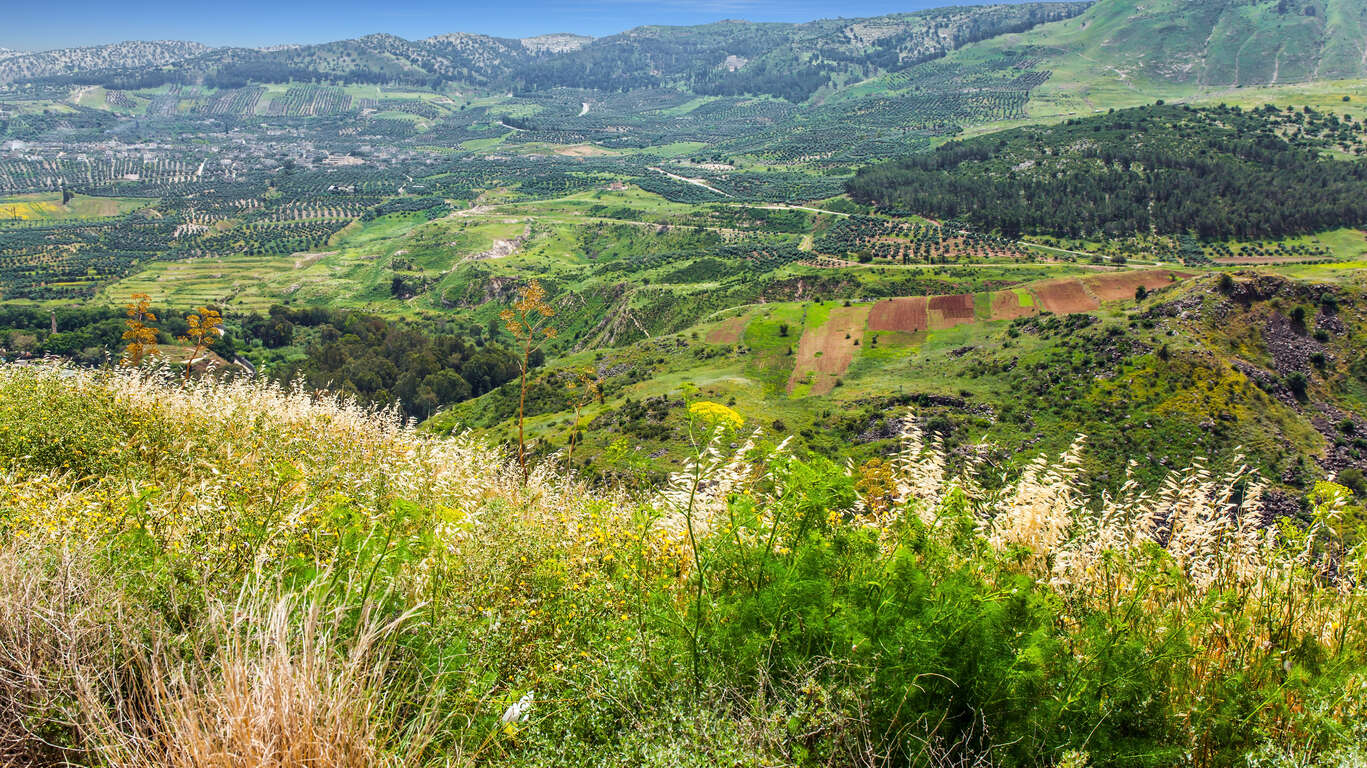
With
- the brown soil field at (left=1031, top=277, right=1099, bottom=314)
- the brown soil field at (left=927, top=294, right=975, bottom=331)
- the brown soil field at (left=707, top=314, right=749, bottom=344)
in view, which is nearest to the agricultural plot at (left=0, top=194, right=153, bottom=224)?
the brown soil field at (left=707, top=314, right=749, bottom=344)

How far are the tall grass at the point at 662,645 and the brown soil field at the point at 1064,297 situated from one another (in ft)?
206

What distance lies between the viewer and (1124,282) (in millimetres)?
65688

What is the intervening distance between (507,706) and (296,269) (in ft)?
543

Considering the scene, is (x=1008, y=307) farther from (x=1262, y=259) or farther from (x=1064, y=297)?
(x=1262, y=259)

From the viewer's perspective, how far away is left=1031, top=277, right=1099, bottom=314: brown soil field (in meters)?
61.0

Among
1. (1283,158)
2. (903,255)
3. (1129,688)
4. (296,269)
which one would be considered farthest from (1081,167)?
(296,269)

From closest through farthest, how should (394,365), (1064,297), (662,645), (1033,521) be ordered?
(662,645) → (1033,521) → (1064,297) → (394,365)

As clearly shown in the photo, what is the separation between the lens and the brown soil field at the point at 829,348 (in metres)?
54.6

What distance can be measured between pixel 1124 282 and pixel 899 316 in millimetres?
23881

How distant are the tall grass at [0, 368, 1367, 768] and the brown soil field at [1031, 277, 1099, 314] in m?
62.8

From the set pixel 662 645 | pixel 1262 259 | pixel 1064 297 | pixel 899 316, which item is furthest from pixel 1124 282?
pixel 662 645

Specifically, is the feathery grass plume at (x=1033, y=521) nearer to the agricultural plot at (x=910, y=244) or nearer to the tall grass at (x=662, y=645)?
the tall grass at (x=662, y=645)

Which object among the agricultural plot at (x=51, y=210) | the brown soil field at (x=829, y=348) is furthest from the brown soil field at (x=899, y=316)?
the agricultural plot at (x=51, y=210)

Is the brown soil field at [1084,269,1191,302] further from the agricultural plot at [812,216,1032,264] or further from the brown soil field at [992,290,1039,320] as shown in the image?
the agricultural plot at [812,216,1032,264]
